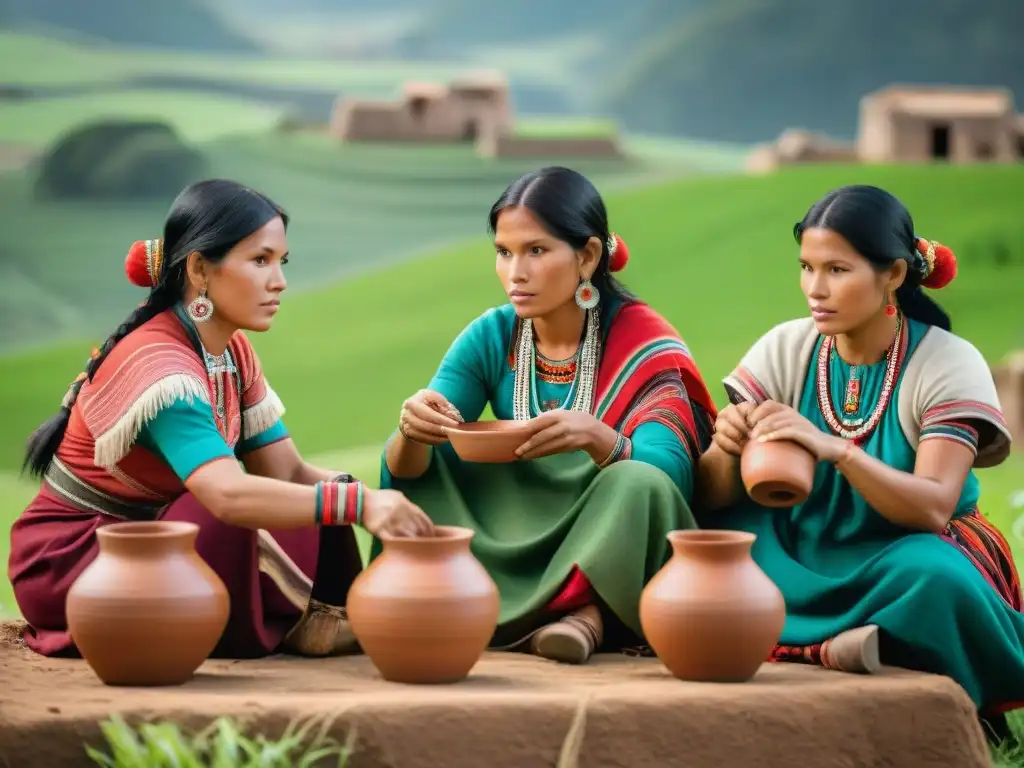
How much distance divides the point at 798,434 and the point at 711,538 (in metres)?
0.38

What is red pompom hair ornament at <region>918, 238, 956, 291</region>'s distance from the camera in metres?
4.98

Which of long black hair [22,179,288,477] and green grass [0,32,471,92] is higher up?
green grass [0,32,471,92]

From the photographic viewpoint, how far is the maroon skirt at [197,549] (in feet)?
15.3

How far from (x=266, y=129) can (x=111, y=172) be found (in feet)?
4.24

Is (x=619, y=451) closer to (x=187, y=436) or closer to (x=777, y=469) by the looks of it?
(x=777, y=469)

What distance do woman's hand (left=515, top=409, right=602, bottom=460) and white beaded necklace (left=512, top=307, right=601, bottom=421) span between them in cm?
33

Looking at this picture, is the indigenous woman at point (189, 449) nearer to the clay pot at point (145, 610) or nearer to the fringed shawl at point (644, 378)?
the clay pot at point (145, 610)

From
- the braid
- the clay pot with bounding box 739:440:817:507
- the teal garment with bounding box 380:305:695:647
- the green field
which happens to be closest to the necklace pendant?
the clay pot with bounding box 739:440:817:507

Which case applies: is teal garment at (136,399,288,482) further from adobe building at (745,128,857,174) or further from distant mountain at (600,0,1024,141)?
Answer: distant mountain at (600,0,1024,141)

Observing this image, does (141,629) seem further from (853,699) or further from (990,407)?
(990,407)

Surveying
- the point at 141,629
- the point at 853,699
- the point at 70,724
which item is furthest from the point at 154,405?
the point at 853,699

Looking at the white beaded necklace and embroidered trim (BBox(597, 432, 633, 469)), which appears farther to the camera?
the white beaded necklace

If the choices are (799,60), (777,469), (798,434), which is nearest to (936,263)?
(798,434)

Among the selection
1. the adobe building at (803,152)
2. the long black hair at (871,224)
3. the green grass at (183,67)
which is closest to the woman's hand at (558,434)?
the long black hair at (871,224)
